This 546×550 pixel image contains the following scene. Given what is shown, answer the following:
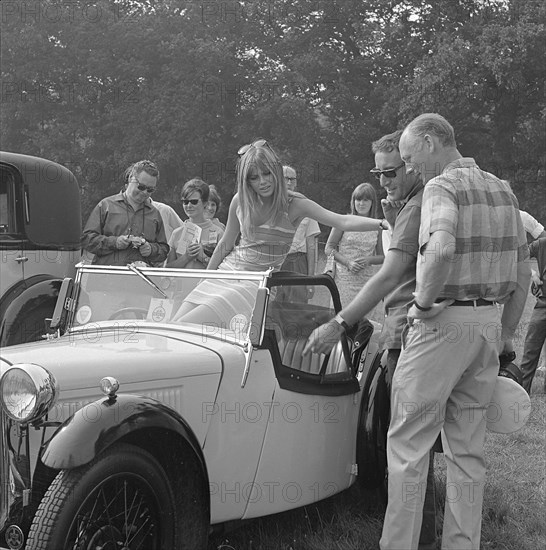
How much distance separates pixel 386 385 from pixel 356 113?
2495 centimetres

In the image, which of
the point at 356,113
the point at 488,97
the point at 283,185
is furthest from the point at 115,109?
the point at 283,185

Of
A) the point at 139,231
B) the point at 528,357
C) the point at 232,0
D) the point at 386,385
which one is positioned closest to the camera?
the point at 386,385

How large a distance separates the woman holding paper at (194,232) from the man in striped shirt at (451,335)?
2607 mm

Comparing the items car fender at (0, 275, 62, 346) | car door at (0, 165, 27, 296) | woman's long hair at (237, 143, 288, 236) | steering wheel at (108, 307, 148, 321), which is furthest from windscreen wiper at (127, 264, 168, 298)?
car door at (0, 165, 27, 296)

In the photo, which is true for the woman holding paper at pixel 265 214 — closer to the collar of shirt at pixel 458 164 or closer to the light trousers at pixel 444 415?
the collar of shirt at pixel 458 164

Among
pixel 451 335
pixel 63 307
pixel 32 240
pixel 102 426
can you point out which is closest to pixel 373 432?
pixel 451 335

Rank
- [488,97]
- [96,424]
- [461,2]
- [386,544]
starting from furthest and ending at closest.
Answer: [461,2] → [488,97] → [386,544] → [96,424]

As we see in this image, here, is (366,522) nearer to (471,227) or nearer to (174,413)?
(174,413)

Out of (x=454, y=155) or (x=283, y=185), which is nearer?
(x=454, y=155)

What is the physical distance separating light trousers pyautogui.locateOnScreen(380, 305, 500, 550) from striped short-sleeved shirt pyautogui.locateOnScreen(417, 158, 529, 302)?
10 centimetres

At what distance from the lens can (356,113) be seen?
27.7 m

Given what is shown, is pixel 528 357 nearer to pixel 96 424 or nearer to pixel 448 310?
pixel 448 310

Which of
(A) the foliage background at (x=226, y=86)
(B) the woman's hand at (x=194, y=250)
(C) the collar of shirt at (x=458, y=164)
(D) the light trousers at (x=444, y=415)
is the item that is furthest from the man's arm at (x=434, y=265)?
(A) the foliage background at (x=226, y=86)

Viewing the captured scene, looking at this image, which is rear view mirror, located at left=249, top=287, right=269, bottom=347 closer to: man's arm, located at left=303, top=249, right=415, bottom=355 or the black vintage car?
man's arm, located at left=303, top=249, right=415, bottom=355
